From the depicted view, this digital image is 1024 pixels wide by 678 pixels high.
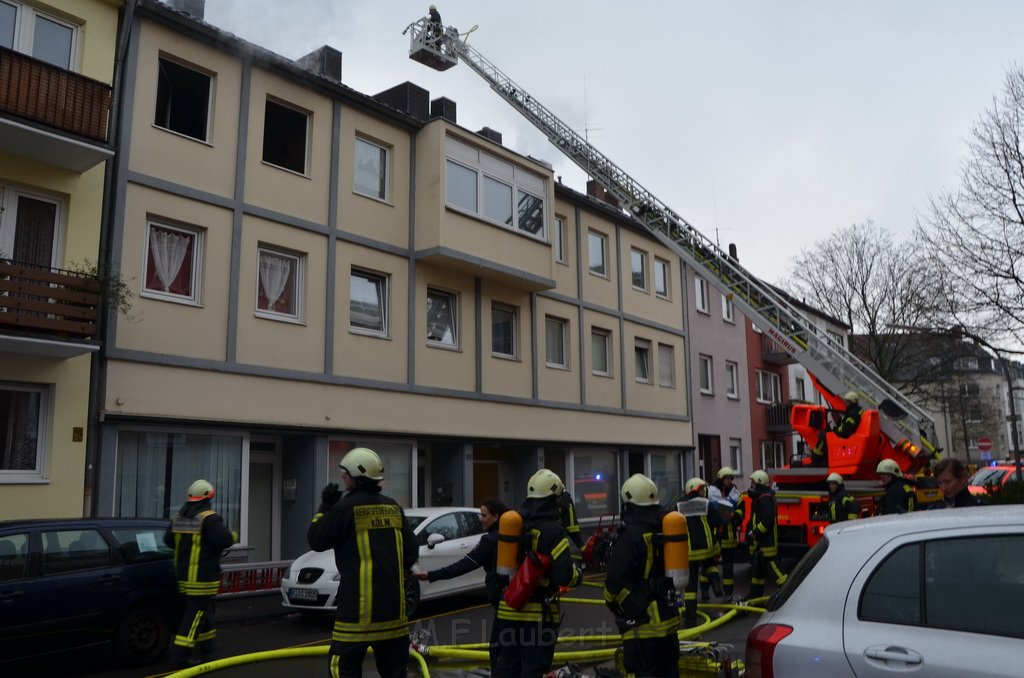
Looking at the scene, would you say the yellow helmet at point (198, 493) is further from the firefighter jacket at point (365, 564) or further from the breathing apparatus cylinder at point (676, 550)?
the breathing apparatus cylinder at point (676, 550)

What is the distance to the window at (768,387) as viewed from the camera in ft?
106

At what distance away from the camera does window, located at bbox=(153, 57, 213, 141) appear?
14328mm

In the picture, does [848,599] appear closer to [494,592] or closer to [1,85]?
[494,592]

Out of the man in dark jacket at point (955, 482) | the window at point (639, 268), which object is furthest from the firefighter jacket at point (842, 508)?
the window at point (639, 268)

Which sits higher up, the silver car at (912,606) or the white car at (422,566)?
the silver car at (912,606)

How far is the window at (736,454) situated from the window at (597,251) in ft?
28.9

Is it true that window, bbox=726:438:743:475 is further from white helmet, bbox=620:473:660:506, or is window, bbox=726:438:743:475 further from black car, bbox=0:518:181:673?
white helmet, bbox=620:473:660:506

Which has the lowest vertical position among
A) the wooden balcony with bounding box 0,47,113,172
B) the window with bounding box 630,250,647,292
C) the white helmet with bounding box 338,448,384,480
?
the white helmet with bounding box 338,448,384,480

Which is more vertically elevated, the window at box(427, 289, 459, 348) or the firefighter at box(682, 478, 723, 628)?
the window at box(427, 289, 459, 348)

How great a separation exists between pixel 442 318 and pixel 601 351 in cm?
670

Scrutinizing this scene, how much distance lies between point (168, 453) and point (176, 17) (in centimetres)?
706

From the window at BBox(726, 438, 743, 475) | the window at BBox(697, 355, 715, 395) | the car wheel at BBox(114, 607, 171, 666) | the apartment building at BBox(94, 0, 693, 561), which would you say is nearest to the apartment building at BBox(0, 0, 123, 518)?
the apartment building at BBox(94, 0, 693, 561)

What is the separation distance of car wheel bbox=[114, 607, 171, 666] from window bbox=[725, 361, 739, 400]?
23.9 meters

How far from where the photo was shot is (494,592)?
5965 millimetres
